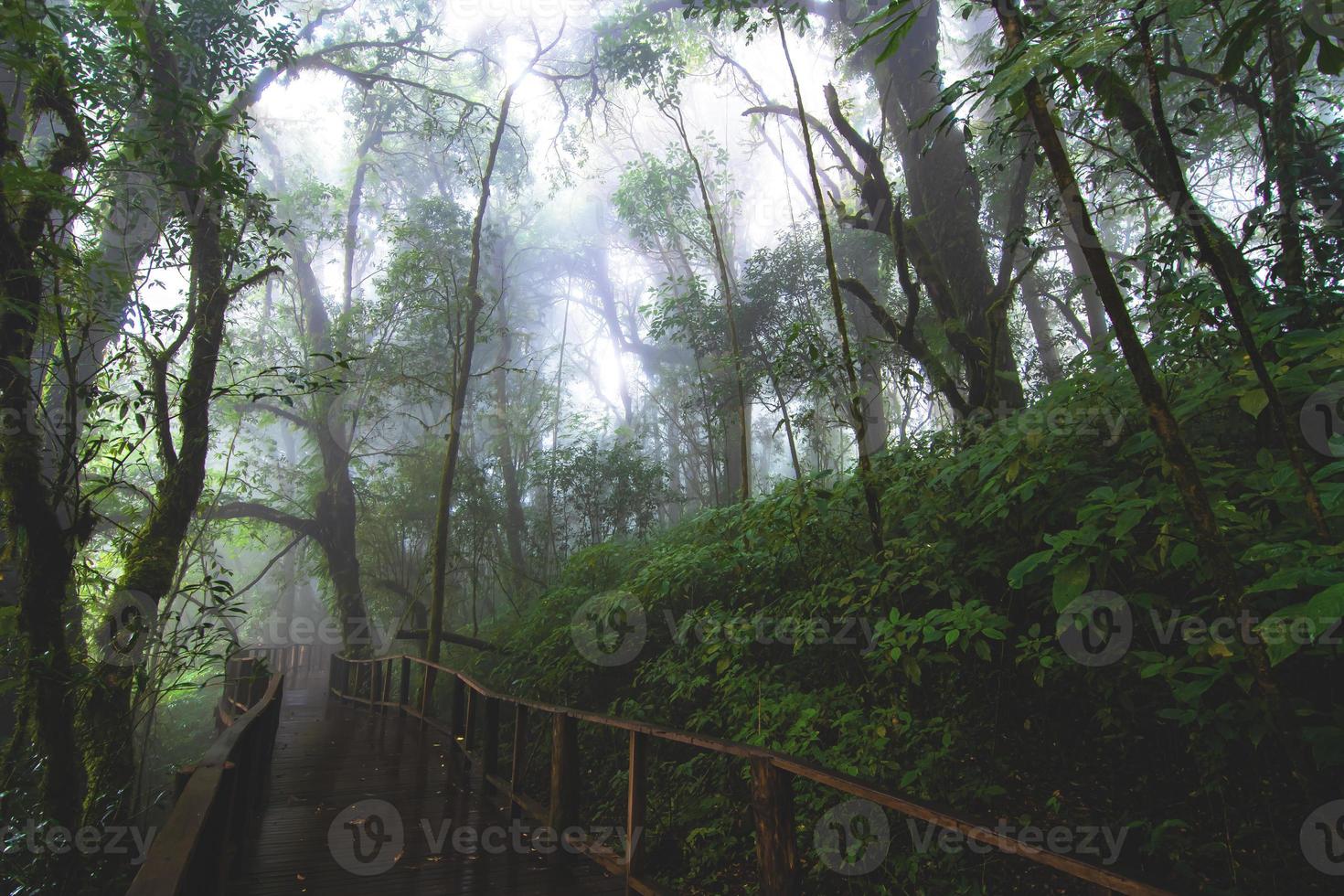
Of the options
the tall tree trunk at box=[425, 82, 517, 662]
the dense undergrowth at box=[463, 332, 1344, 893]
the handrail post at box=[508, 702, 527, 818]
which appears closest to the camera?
the dense undergrowth at box=[463, 332, 1344, 893]

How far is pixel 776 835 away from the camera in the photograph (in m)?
2.31

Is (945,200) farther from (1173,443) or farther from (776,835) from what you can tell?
(776,835)

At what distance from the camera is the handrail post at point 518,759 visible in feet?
14.8

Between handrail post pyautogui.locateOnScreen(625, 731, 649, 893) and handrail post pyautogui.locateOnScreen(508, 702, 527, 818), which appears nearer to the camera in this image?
handrail post pyautogui.locateOnScreen(625, 731, 649, 893)

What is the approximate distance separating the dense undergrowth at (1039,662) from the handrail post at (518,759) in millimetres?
967

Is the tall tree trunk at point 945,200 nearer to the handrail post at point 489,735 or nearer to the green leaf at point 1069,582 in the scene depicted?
the green leaf at point 1069,582

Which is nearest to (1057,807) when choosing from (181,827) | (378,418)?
(181,827)

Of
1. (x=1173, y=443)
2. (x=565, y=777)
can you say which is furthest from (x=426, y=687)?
(x=1173, y=443)

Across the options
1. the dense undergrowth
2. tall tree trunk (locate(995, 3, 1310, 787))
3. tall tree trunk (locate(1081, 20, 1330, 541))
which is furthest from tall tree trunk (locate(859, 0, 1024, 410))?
tall tree trunk (locate(995, 3, 1310, 787))

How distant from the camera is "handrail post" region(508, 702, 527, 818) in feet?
14.8

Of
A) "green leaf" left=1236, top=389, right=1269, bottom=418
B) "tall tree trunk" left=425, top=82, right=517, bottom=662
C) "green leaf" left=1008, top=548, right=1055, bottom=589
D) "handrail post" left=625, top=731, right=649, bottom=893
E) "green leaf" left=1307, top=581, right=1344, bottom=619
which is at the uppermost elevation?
"tall tree trunk" left=425, top=82, right=517, bottom=662

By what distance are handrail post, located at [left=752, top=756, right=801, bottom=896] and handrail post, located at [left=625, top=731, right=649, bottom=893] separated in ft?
3.14

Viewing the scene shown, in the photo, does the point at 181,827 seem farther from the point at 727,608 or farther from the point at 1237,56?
the point at 727,608

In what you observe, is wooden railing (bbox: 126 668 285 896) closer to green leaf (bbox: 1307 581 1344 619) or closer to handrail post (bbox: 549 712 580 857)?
handrail post (bbox: 549 712 580 857)
